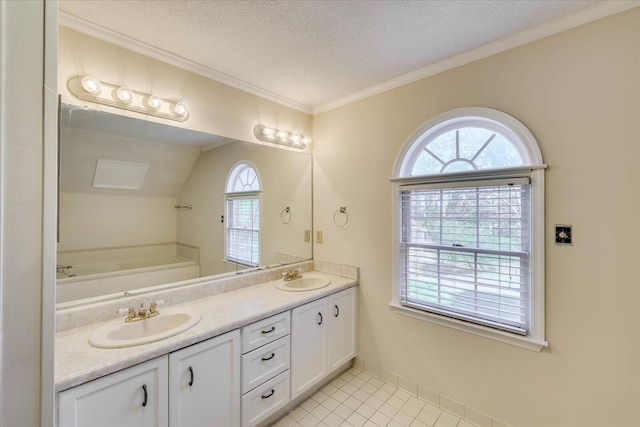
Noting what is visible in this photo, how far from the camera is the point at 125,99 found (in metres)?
1.69

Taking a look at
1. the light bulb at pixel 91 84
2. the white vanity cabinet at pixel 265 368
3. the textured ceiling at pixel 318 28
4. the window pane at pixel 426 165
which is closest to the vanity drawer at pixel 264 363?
the white vanity cabinet at pixel 265 368

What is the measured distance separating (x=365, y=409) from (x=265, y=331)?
3.29ft

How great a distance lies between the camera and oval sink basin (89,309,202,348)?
1335 millimetres

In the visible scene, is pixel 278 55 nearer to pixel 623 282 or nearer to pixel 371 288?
pixel 371 288

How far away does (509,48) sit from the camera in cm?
176

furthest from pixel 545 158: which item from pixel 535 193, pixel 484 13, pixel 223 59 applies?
pixel 223 59

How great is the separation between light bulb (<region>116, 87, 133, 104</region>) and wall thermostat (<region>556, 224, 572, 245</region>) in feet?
8.74

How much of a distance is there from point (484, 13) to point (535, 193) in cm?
106

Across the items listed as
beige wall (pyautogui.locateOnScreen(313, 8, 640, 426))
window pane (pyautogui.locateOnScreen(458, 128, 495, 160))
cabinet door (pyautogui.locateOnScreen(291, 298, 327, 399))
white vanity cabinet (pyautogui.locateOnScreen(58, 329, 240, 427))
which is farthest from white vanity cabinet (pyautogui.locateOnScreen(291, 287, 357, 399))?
window pane (pyautogui.locateOnScreen(458, 128, 495, 160))

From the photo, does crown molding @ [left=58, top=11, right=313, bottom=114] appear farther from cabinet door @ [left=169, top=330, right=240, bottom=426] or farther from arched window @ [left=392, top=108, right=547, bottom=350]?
cabinet door @ [left=169, top=330, right=240, bottom=426]

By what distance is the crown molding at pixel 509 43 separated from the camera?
4.81 ft

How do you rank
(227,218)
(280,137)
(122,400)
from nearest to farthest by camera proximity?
(122,400) → (227,218) → (280,137)

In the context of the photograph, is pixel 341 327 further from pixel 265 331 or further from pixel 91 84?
pixel 91 84

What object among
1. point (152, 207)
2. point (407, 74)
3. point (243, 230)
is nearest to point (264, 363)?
point (243, 230)
